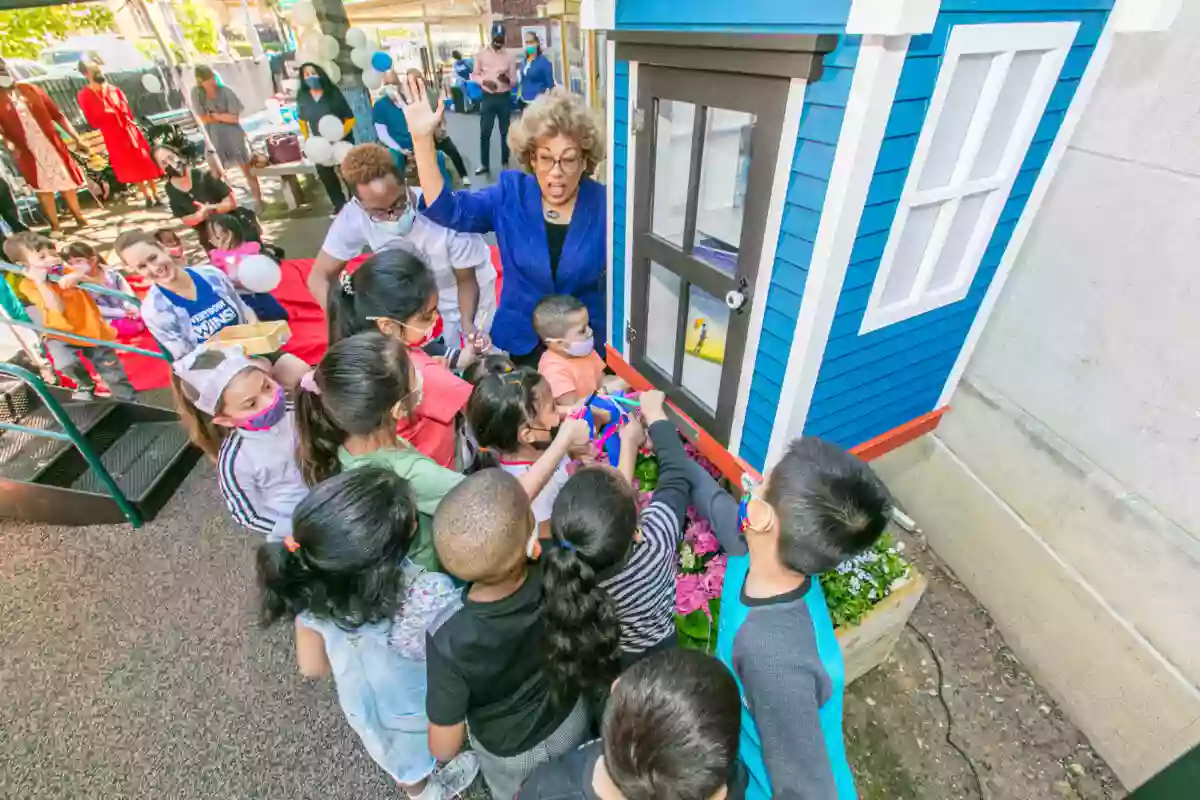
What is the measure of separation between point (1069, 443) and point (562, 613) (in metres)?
2.16

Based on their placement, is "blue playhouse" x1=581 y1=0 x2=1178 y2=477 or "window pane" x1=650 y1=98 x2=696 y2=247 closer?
"blue playhouse" x1=581 y1=0 x2=1178 y2=477

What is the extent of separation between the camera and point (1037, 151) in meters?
1.80

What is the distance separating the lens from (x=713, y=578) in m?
2.24

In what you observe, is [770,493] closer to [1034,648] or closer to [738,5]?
[738,5]

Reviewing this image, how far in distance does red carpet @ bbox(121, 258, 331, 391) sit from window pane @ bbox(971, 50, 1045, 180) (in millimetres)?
4115

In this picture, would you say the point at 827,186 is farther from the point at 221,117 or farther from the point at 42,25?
the point at 42,25

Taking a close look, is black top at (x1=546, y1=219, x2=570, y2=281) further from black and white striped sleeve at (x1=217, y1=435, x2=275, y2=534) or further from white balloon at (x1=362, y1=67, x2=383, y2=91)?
white balloon at (x1=362, y1=67, x2=383, y2=91)

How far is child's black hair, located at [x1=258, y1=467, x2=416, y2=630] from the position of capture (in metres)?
1.35

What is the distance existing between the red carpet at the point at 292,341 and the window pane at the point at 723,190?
3.31 meters

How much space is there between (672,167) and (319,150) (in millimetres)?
5342

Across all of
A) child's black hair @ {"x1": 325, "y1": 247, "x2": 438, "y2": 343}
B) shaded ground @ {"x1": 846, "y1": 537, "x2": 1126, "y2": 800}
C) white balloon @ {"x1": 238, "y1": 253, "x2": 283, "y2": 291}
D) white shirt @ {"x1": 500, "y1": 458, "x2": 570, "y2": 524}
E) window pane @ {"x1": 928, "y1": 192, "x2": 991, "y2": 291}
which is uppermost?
window pane @ {"x1": 928, "y1": 192, "x2": 991, "y2": 291}

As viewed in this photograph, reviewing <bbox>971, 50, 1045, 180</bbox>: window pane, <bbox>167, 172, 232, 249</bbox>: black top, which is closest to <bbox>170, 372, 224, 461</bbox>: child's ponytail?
<bbox>971, 50, 1045, 180</bbox>: window pane

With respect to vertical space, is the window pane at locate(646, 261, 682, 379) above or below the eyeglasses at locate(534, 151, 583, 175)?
below

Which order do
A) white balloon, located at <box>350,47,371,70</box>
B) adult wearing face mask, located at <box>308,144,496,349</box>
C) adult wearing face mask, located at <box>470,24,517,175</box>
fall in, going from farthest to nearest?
adult wearing face mask, located at <box>470,24,517,175</box>
white balloon, located at <box>350,47,371,70</box>
adult wearing face mask, located at <box>308,144,496,349</box>
